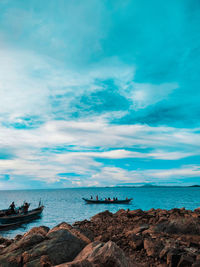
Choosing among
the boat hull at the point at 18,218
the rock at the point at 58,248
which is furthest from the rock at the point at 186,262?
the boat hull at the point at 18,218

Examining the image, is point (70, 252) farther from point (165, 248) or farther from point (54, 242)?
point (165, 248)

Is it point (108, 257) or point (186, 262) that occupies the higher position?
point (108, 257)

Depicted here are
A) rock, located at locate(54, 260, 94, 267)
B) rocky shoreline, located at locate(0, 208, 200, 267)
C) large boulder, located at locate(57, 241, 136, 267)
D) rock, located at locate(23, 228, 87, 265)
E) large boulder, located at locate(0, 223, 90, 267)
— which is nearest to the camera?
rock, located at locate(54, 260, 94, 267)

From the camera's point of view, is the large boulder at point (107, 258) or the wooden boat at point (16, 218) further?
the wooden boat at point (16, 218)

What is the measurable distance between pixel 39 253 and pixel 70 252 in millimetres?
1289

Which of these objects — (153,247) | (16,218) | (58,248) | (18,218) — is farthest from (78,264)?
(18,218)

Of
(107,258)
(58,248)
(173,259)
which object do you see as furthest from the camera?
(58,248)

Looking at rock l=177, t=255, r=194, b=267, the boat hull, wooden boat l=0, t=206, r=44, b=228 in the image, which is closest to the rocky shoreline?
rock l=177, t=255, r=194, b=267

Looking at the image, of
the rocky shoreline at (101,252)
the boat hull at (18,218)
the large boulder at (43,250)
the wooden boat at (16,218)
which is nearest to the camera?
the rocky shoreline at (101,252)

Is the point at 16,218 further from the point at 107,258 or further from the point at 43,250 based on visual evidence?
the point at 107,258

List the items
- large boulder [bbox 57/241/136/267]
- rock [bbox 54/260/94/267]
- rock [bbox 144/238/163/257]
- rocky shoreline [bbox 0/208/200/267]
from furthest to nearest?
rock [bbox 144/238/163/257], rocky shoreline [bbox 0/208/200/267], large boulder [bbox 57/241/136/267], rock [bbox 54/260/94/267]

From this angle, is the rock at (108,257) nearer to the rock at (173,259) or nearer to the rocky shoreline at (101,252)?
the rocky shoreline at (101,252)

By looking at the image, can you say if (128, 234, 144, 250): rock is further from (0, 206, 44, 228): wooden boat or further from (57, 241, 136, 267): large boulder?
(0, 206, 44, 228): wooden boat

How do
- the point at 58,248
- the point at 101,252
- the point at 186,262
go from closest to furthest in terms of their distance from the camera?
the point at 101,252 < the point at 186,262 < the point at 58,248
